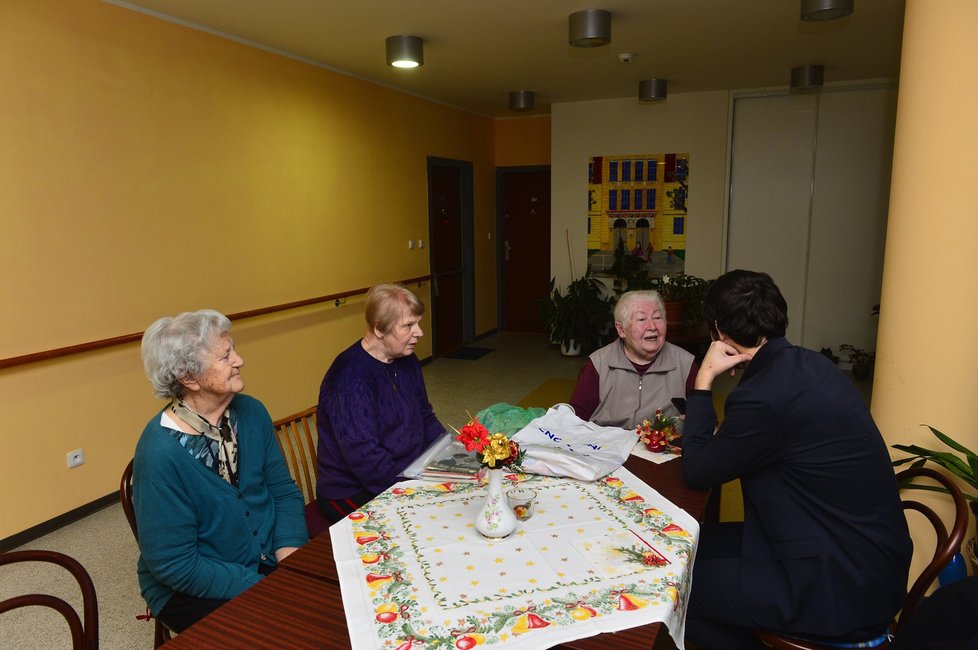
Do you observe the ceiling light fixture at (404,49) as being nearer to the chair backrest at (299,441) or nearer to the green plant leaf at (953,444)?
the chair backrest at (299,441)

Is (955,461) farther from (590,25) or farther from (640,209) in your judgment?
(640,209)

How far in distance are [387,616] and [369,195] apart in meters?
4.77

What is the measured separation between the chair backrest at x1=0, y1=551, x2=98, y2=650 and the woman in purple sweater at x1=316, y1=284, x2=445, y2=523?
2.80 feet

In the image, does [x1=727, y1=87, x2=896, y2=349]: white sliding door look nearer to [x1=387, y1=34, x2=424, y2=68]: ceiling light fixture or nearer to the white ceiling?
the white ceiling

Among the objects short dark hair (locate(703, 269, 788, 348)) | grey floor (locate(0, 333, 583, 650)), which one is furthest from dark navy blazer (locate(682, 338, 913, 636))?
grey floor (locate(0, 333, 583, 650))

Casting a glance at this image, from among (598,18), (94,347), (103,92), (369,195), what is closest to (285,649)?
(94,347)

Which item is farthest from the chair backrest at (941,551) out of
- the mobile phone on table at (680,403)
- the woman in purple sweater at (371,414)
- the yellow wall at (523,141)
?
the yellow wall at (523,141)

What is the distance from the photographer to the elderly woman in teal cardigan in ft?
5.36

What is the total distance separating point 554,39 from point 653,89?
175cm

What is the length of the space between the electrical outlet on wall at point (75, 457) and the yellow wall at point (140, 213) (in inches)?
1.4

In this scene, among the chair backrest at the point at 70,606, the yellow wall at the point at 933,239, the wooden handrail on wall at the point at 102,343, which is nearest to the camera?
the chair backrest at the point at 70,606

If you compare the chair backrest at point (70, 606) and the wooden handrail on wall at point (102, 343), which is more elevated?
the wooden handrail on wall at point (102, 343)

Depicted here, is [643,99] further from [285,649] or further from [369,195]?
[285,649]

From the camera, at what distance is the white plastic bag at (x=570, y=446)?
1.96 metres
